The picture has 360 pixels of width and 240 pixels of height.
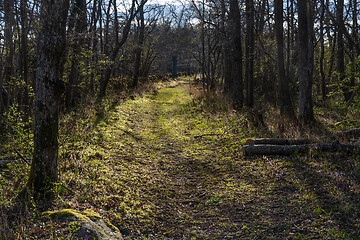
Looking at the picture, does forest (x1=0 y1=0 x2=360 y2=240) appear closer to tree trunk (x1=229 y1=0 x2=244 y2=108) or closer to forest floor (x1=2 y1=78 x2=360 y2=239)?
forest floor (x1=2 y1=78 x2=360 y2=239)

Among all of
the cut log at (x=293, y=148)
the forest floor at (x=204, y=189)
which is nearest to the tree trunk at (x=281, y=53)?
the forest floor at (x=204, y=189)

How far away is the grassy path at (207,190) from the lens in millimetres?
4371

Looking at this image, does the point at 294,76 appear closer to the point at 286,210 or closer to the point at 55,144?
the point at 286,210

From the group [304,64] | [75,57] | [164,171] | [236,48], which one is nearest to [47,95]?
[164,171]

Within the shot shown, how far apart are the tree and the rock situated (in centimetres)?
82

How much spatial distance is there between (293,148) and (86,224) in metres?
5.48

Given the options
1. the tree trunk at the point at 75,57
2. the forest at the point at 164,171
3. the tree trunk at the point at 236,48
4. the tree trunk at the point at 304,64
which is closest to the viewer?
the forest at the point at 164,171

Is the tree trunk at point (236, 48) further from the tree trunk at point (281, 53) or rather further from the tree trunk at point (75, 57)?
the tree trunk at point (75, 57)

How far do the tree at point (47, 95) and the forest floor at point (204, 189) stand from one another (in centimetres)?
44

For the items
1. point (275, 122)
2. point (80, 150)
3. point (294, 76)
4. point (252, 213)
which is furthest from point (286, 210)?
point (294, 76)

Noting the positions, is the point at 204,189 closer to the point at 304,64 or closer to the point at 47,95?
the point at 47,95

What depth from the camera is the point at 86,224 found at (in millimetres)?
3672

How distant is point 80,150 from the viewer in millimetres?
7039

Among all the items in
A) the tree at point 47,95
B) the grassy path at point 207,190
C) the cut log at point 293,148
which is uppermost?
the tree at point 47,95
